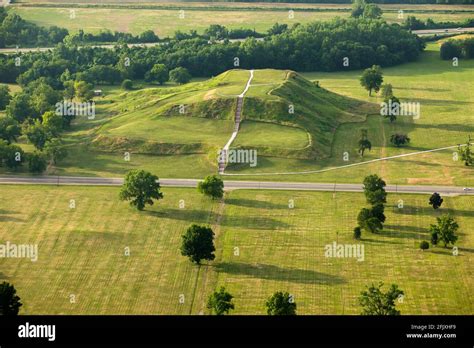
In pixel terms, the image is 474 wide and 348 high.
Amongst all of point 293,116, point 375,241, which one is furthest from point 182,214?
point 293,116

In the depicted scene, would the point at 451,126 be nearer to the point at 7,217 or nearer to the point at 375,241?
the point at 375,241

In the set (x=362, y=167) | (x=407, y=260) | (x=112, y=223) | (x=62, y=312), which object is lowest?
(x=62, y=312)

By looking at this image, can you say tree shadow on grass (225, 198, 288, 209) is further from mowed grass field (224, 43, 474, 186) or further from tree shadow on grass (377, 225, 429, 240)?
tree shadow on grass (377, 225, 429, 240)

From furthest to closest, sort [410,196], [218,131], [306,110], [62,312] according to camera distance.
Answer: [306,110] < [218,131] < [410,196] < [62,312]

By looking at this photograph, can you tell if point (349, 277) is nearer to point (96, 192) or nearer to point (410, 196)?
point (410, 196)

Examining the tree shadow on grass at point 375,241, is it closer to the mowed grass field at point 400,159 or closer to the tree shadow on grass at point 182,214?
the tree shadow on grass at point 182,214

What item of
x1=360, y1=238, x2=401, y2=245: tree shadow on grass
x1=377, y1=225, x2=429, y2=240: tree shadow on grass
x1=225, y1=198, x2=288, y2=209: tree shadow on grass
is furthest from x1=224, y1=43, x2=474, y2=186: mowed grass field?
x1=360, y1=238, x2=401, y2=245: tree shadow on grass

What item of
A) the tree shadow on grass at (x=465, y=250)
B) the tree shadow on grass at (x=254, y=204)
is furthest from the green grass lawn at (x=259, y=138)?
the tree shadow on grass at (x=465, y=250)

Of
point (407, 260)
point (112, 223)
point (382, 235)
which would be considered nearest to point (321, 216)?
point (382, 235)
